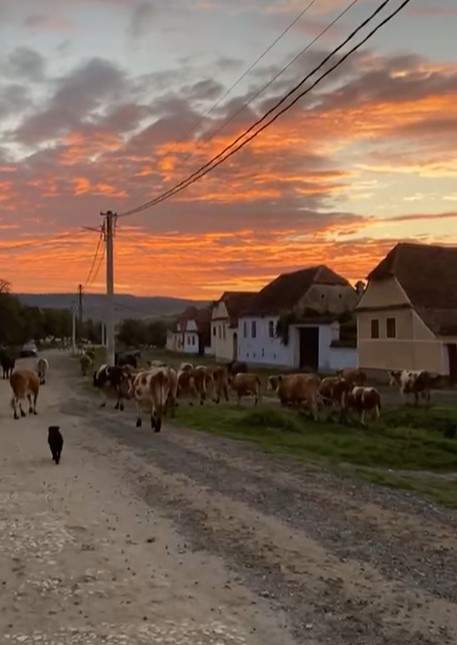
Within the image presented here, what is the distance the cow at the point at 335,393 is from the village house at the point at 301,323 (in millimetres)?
22021

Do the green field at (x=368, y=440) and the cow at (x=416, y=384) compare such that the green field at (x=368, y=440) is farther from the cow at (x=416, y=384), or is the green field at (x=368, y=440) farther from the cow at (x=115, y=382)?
the cow at (x=416, y=384)

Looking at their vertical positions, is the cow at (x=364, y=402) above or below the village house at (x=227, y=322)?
below

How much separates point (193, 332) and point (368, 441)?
7740 cm

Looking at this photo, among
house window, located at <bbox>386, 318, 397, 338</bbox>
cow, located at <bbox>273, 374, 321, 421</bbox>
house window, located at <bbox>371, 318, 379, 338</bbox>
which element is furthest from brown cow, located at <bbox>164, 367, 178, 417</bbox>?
house window, located at <bbox>371, 318, 379, 338</bbox>

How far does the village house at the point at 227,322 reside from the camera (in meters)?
71.1

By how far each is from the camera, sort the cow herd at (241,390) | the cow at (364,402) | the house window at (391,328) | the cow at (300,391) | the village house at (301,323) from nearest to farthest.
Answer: the cow herd at (241,390) < the cow at (364,402) < the cow at (300,391) < the house window at (391,328) < the village house at (301,323)

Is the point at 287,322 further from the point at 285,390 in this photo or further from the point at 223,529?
the point at 223,529

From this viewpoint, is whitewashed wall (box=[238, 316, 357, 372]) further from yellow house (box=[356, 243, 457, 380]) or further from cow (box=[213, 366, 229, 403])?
cow (box=[213, 366, 229, 403])

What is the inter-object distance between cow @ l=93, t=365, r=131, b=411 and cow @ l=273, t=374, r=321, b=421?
5544 millimetres

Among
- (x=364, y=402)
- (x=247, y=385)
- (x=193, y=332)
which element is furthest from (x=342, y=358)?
(x=193, y=332)

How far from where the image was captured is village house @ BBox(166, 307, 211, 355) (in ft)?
308

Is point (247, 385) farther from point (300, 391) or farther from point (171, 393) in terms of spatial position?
point (171, 393)

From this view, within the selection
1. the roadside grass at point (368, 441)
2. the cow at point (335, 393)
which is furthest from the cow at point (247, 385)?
the cow at point (335, 393)

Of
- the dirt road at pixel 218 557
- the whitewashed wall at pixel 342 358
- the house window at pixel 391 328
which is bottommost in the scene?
the dirt road at pixel 218 557
